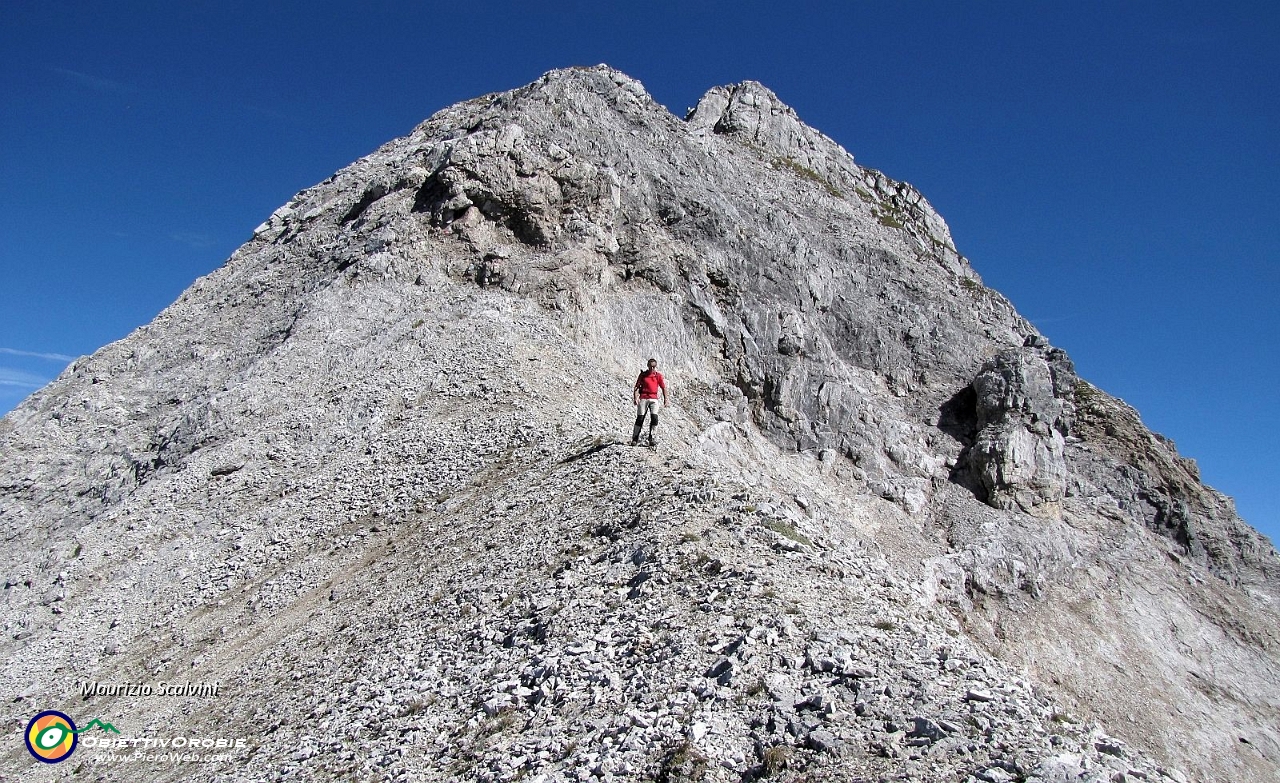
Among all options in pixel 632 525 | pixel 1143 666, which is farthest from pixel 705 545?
pixel 1143 666

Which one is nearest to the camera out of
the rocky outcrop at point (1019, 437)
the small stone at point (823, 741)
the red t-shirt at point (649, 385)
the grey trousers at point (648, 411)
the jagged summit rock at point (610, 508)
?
the small stone at point (823, 741)

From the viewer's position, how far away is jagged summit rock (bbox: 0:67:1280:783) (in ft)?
33.1

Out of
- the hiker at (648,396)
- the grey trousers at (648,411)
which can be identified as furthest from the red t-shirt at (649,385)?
the grey trousers at (648,411)

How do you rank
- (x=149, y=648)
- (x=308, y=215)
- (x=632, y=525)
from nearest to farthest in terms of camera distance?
1. (x=632, y=525)
2. (x=149, y=648)
3. (x=308, y=215)

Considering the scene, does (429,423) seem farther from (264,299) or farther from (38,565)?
(264,299)

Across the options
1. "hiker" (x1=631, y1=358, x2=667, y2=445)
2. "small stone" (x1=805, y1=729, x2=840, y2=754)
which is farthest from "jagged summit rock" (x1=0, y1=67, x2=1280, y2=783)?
"hiker" (x1=631, y1=358, x2=667, y2=445)

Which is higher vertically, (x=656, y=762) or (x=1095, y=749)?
(x=1095, y=749)

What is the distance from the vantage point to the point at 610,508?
52.7 ft

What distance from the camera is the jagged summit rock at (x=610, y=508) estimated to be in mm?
10078

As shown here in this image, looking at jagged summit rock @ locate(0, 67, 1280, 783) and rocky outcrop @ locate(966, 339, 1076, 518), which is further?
rocky outcrop @ locate(966, 339, 1076, 518)

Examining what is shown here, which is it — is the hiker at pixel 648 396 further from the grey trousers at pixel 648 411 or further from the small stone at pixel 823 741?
the small stone at pixel 823 741

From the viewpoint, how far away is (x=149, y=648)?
17.5 m

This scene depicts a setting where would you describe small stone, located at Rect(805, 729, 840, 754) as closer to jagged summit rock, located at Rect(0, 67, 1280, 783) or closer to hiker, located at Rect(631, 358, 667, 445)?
jagged summit rock, located at Rect(0, 67, 1280, 783)

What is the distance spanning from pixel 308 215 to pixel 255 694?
3119 cm
